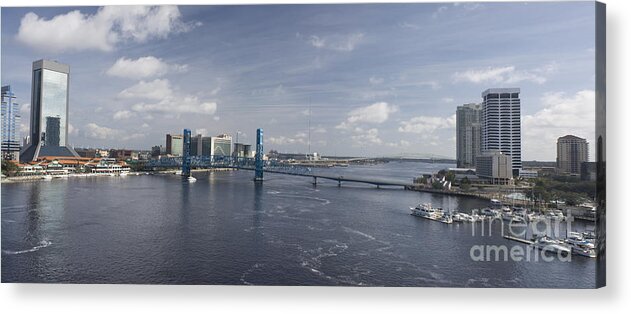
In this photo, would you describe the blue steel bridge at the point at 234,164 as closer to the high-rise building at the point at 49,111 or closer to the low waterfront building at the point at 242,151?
the low waterfront building at the point at 242,151

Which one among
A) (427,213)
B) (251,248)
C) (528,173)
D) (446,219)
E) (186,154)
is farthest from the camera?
(186,154)

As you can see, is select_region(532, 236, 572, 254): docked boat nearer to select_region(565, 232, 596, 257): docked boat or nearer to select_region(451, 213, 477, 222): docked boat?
select_region(565, 232, 596, 257): docked boat

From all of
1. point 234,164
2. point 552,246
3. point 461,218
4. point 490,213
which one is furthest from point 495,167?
point 234,164

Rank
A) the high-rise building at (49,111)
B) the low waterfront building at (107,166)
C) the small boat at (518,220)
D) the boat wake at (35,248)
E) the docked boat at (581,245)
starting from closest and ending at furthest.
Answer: the boat wake at (35,248) → the docked boat at (581,245) → the high-rise building at (49,111) → the small boat at (518,220) → the low waterfront building at (107,166)

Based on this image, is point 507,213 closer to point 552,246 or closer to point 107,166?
point 552,246

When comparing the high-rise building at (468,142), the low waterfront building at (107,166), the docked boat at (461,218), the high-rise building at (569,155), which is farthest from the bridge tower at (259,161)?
the high-rise building at (569,155)
